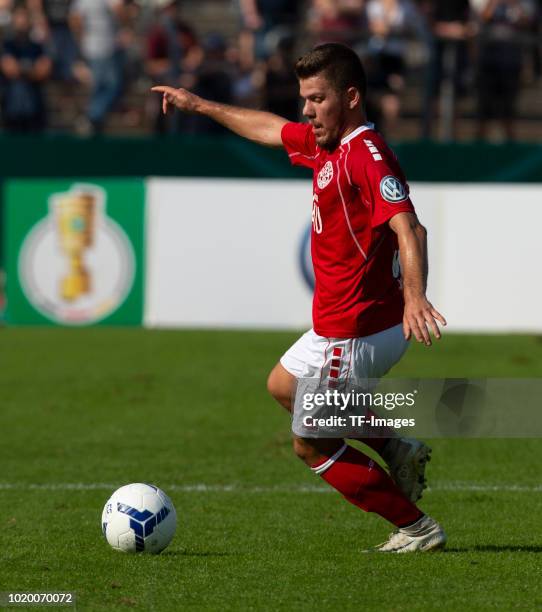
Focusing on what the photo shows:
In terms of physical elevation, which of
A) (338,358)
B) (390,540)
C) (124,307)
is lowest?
(124,307)

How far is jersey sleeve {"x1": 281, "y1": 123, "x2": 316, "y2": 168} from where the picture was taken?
6250 millimetres

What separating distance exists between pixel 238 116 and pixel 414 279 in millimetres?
1884

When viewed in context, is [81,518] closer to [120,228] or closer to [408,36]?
[120,228]

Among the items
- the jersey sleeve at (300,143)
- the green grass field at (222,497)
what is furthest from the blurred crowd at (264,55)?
the jersey sleeve at (300,143)

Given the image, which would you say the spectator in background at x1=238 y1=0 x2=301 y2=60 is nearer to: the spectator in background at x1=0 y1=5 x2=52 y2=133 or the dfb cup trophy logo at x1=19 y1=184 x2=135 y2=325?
the spectator in background at x1=0 y1=5 x2=52 y2=133

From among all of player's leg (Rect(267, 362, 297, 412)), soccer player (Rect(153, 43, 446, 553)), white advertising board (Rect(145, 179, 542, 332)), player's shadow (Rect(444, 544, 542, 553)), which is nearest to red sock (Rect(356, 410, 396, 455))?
soccer player (Rect(153, 43, 446, 553))

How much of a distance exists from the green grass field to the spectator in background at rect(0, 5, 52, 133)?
17.2ft

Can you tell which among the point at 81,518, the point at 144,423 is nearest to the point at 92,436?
the point at 144,423

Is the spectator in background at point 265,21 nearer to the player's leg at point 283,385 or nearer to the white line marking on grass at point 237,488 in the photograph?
the white line marking on grass at point 237,488

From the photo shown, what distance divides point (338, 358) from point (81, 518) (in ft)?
6.20

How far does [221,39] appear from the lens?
1834 centimetres

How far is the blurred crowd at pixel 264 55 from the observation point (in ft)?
58.2

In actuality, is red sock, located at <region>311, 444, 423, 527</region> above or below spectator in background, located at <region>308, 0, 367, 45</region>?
below

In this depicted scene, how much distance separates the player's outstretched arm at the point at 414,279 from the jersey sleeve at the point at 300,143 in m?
0.92
